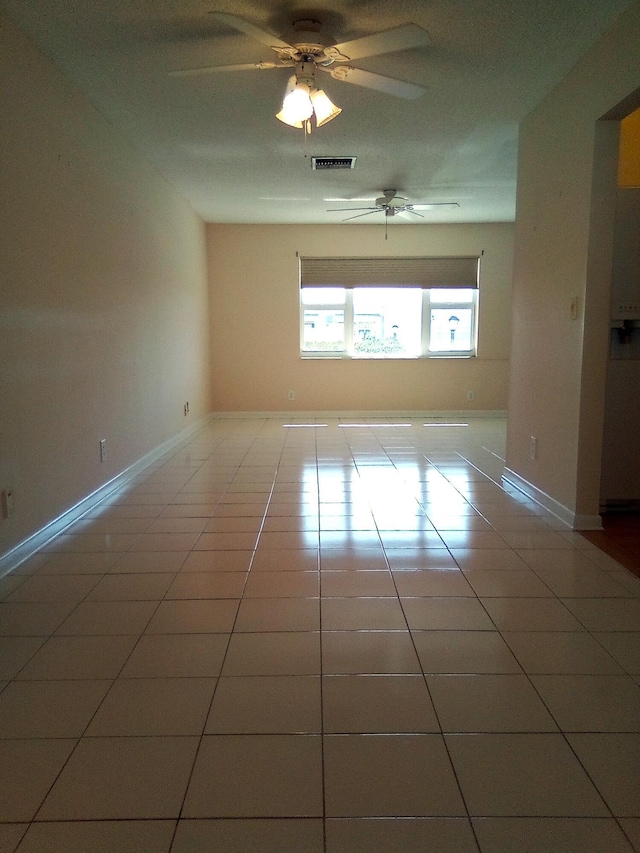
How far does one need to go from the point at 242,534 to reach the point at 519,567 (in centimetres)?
145

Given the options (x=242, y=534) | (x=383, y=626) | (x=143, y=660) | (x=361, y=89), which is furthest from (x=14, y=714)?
(x=361, y=89)

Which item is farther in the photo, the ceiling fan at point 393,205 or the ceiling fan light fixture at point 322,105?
the ceiling fan at point 393,205

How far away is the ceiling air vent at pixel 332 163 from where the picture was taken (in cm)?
485

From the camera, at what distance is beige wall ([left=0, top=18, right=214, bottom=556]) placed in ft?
9.20

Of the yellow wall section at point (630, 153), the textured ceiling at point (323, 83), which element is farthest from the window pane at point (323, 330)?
the yellow wall section at point (630, 153)

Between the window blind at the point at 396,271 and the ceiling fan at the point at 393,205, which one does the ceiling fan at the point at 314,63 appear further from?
the window blind at the point at 396,271

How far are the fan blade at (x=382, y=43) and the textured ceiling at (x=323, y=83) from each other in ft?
0.66

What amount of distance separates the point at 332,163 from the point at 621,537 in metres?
3.65

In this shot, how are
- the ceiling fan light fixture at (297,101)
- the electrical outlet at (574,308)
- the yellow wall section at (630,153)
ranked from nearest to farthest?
the ceiling fan light fixture at (297,101) → the electrical outlet at (574,308) → the yellow wall section at (630,153)

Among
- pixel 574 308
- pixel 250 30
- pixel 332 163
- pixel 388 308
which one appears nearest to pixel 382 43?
pixel 250 30

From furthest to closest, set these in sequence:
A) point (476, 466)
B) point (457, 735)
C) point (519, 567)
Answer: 1. point (476, 466)
2. point (519, 567)
3. point (457, 735)

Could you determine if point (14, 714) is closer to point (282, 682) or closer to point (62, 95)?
point (282, 682)

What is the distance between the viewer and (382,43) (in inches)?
103

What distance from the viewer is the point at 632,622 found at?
2.23 m
